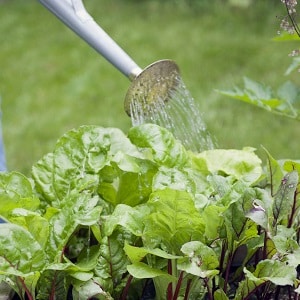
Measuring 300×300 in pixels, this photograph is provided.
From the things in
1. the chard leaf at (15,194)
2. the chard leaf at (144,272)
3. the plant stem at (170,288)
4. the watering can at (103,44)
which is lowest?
the plant stem at (170,288)

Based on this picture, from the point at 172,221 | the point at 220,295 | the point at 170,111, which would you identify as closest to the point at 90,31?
the point at 170,111

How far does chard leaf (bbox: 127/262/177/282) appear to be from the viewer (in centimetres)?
147

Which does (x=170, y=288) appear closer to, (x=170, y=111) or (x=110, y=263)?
(x=110, y=263)

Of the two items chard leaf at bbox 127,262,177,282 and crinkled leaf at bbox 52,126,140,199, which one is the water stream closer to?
crinkled leaf at bbox 52,126,140,199

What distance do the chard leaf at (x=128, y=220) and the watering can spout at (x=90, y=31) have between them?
360 mm

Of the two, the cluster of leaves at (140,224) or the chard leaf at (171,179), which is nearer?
the cluster of leaves at (140,224)

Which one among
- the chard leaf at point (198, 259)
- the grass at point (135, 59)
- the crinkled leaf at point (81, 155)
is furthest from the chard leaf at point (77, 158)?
the grass at point (135, 59)

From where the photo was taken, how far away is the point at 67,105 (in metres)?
4.45

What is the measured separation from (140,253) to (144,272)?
0.11 feet

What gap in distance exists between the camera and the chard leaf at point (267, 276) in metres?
1.38

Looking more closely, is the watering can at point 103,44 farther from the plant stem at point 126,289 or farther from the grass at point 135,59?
the grass at point 135,59

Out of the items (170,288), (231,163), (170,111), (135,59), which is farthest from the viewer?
(135,59)

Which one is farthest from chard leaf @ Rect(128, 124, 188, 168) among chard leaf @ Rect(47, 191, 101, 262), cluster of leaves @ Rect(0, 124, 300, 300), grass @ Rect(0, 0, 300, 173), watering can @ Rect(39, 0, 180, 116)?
grass @ Rect(0, 0, 300, 173)

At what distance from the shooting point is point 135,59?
4.91 meters
